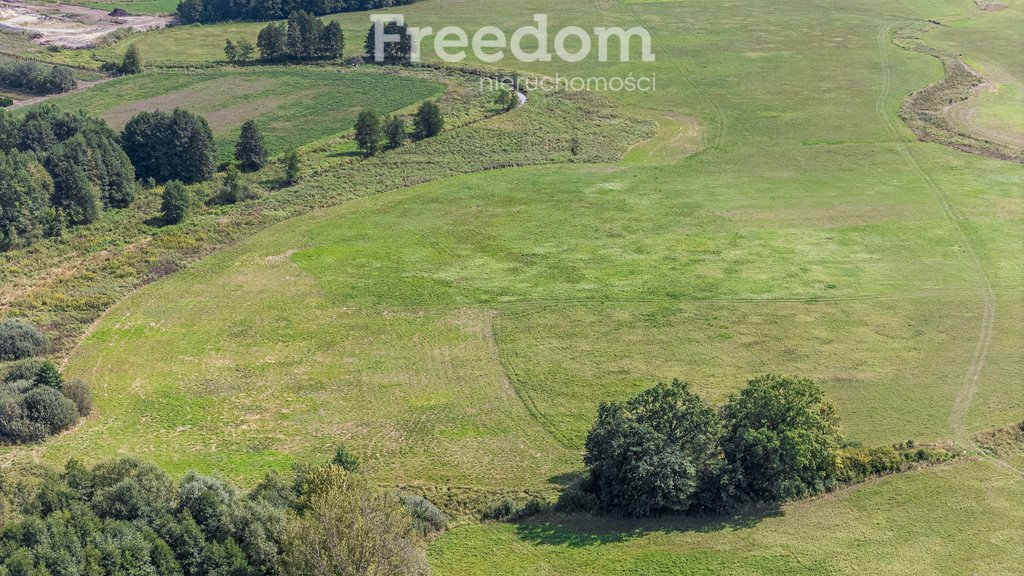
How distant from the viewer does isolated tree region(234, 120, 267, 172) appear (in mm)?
104681

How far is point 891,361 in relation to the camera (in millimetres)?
66062

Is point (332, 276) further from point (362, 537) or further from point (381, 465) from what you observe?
point (362, 537)

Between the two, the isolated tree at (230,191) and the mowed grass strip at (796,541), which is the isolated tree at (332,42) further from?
the mowed grass strip at (796,541)

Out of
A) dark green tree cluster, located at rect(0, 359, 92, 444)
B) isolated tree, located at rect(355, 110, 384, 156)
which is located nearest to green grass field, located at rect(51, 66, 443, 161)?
isolated tree, located at rect(355, 110, 384, 156)

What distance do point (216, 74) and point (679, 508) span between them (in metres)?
120

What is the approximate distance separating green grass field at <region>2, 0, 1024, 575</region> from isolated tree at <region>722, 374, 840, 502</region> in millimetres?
1583

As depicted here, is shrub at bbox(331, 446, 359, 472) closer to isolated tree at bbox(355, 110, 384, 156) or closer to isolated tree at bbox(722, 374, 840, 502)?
isolated tree at bbox(722, 374, 840, 502)

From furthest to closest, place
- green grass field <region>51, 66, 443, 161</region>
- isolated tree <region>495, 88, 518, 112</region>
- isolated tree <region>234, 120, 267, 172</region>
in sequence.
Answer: isolated tree <region>495, 88, 518, 112</region>
green grass field <region>51, 66, 443, 161</region>
isolated tree <region>234, 120, 267, 172</region>

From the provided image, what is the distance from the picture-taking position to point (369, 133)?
110 meters

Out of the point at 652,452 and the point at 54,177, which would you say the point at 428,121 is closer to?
the point at 54,177

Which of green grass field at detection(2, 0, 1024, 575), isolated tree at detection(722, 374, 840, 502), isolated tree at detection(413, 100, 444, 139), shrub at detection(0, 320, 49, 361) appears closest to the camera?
green grass field at detection(2, 0, 1024, 575)

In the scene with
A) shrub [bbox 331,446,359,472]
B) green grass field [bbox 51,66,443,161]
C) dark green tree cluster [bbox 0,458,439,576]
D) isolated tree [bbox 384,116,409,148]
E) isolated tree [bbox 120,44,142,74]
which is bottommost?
shrub [bbox 331,446,359,472]

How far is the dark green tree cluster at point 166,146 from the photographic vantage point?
100562 millimetres

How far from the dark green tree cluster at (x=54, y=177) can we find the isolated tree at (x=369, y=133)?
26730 mm
